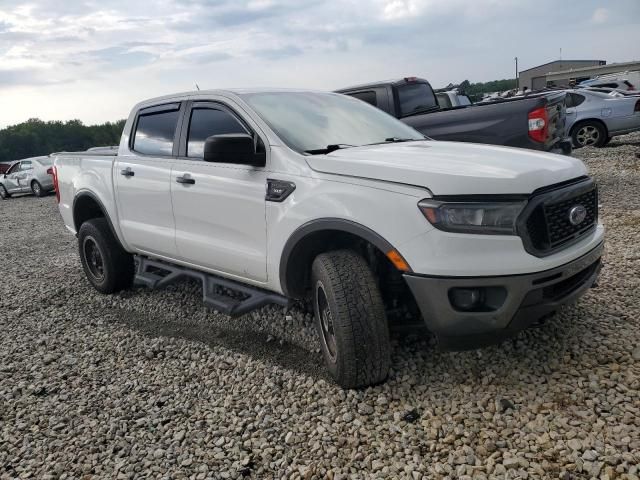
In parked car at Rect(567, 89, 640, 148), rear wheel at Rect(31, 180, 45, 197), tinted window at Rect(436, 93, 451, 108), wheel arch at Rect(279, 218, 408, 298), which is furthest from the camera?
rear wheel at Rect(31, 180, 45, 197)

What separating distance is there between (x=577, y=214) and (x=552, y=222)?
26 centimetres

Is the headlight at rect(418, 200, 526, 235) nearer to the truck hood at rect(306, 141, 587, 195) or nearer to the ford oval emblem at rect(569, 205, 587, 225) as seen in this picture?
the truck hood at rect(306, 141, 587, 195)

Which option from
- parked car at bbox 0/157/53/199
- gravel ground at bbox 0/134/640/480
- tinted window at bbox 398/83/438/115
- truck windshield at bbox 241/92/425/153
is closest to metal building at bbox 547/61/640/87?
parked car at bbox 0/157/53/199

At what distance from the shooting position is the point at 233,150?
3.13m

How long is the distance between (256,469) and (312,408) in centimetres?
53

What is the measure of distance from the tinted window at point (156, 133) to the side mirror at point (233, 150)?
3.82ft

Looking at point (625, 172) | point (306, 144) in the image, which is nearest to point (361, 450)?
point (306, 144)

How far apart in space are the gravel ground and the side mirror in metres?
1.39

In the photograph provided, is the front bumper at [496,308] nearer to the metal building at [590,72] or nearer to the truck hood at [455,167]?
the truck hood at [455,167]

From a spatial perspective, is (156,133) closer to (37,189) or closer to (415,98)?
(415,98)

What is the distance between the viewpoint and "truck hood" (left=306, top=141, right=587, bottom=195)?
8.21 feet

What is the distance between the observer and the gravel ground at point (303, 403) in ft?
8.15

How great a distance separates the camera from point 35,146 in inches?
2549

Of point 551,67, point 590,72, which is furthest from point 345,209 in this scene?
point 551,67
